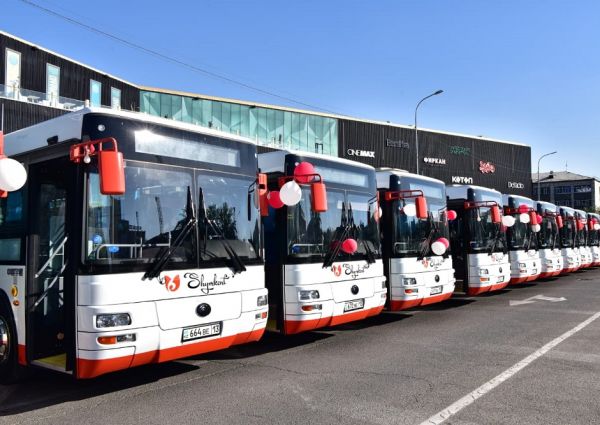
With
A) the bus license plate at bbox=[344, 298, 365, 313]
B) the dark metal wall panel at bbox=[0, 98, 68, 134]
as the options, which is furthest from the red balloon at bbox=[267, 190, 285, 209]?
the dark metal wall panel at bbox=[0, 98, 68, 134]

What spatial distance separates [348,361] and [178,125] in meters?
3.77

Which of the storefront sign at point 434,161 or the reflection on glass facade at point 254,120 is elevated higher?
the reflection on glass facade at point 254,120

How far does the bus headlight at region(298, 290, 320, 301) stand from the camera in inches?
297

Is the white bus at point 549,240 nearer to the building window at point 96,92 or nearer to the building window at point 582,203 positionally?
the building window at point 96,92

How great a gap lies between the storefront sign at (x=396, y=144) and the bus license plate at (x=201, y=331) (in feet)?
195

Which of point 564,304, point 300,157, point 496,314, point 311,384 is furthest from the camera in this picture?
point 564,304

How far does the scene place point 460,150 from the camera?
72875 mm

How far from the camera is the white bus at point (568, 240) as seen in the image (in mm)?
21172

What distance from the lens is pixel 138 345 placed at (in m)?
5.28

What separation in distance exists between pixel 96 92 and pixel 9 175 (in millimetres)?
38947

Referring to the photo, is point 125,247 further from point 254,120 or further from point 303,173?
point 254,120

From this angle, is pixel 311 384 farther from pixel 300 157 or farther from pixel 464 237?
pixel 464 237

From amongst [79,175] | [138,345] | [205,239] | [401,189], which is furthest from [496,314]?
[79,175]

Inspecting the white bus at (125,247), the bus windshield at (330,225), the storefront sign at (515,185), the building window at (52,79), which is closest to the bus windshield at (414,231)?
the bus windshield at (330,225)
